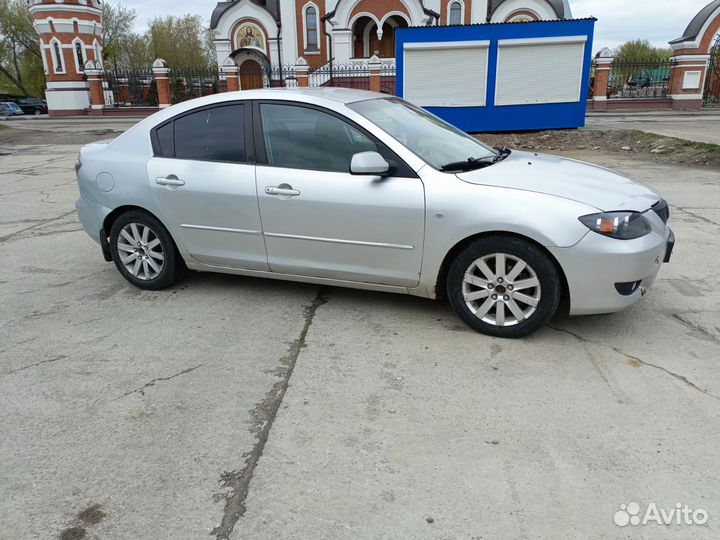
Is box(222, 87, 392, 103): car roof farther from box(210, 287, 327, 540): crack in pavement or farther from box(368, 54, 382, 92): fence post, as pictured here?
box(368, 54, 382, 92): fence post

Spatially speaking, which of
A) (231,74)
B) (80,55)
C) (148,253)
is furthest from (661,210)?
(80,55)

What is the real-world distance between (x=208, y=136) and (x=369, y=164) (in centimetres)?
158

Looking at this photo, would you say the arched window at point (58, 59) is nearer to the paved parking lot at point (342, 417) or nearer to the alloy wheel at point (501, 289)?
the paved parking lot at point (342, 417)

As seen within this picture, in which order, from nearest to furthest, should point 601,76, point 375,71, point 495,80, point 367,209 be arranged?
A: point 367,209, point 495,80, point 375,71, point 601,76

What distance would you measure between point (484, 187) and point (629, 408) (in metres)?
1.66

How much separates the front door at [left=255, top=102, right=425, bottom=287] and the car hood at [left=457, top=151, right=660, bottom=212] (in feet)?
1.76

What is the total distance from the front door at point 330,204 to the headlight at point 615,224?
1.11 meters

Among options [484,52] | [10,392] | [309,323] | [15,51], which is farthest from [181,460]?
[15,51]

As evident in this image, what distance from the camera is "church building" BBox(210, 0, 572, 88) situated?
126ft

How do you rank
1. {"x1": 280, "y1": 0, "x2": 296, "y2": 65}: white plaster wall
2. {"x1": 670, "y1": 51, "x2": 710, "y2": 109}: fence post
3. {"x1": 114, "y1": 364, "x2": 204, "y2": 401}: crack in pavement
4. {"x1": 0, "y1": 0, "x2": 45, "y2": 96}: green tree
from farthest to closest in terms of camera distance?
{"x1": 0, "y1": 0, "x2": 45, "y2": 96}: green tree, {"x1": 280, "y1": 0, "x2": 296, "y2": 65}: white plaster wall, {"x1": 670, "y1": 51, "x2": 710, "y2": 109}: fence post, {"x1": 114, "y1": 364, "x2": 204, "y2": 401}: crack in pavement

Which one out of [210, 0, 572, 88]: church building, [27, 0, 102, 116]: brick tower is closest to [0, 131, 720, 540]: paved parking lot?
[210, 0, 572, 88]: church building

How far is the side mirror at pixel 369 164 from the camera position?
405cm

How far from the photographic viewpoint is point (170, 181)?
482cm

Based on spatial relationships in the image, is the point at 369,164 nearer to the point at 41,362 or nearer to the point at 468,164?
the point at 468,164
